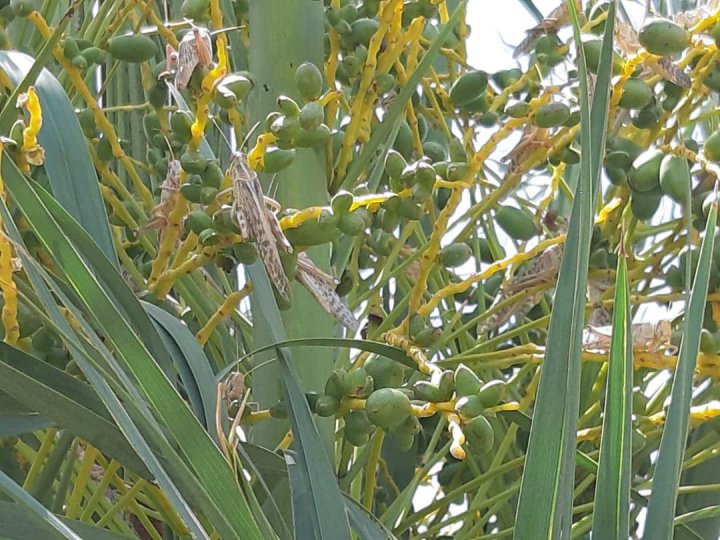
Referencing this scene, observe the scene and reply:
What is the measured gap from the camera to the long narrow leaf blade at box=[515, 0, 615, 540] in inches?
19.8

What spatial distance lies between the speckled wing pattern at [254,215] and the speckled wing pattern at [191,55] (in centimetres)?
8

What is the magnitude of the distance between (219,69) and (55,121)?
0.41ft

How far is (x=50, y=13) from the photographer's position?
922mm

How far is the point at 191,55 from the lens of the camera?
0.67m

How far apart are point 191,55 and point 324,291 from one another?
0.16 metres

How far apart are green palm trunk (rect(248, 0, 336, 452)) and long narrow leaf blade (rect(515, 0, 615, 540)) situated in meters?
0.28

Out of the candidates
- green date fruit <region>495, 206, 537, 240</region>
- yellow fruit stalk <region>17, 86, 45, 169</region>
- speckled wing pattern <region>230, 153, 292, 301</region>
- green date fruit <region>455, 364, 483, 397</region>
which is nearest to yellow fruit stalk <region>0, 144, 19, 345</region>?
yellow fruit stalk <region>17, 86, 45, 169</region>

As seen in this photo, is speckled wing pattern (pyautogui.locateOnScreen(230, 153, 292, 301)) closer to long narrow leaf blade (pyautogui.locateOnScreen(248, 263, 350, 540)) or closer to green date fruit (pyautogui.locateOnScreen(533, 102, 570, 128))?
long narrow leaf blade (pyautogui.locateOnScreen(248, 263, 350, 540))

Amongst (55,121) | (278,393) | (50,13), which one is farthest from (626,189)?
(50,13)

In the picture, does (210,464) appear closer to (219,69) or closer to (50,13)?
(219,69)

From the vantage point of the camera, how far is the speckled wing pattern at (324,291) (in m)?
0.66

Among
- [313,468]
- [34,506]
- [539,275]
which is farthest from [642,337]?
[34,506]

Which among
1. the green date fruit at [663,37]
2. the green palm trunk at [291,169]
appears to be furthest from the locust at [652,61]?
the green palm trunk at [291,169]

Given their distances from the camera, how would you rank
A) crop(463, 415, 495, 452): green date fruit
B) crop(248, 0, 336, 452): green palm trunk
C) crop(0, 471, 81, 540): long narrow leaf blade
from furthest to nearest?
crop(248, 0, 336, 452): green palm trunk
crop(463, 415, 495, 452): green date fruit
crop(0, 471, 81, 540): long narrow leaf blade
